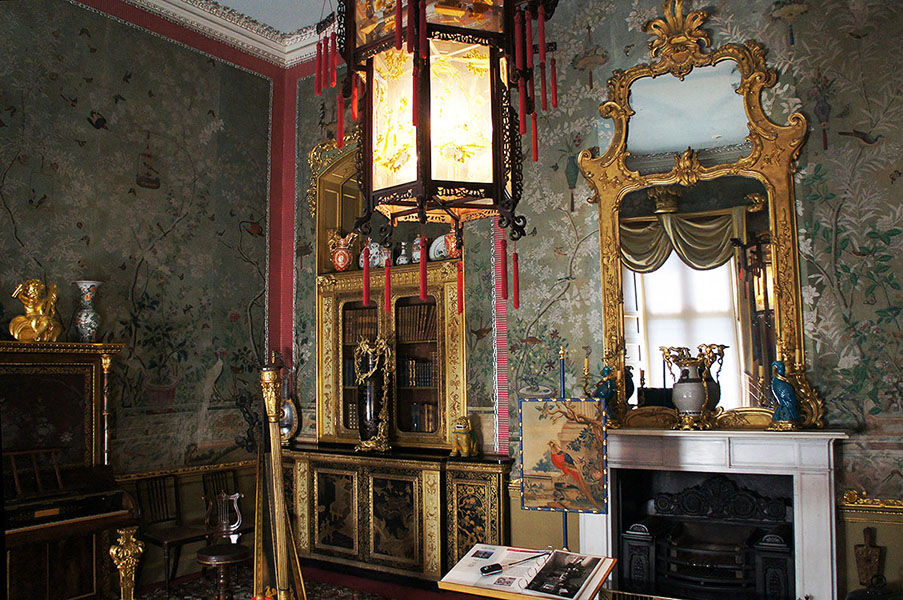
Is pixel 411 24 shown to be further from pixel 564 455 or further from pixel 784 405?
pixel 784 405

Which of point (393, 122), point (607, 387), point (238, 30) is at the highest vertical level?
point (238, 30)

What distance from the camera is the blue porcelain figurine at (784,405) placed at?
4.95 m

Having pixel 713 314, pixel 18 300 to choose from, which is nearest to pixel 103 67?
pixel 18 300

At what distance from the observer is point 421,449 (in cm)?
668

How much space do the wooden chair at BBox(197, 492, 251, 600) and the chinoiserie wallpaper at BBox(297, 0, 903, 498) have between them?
260 centimetres

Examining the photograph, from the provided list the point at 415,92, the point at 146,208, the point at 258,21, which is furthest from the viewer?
the point at 258,21

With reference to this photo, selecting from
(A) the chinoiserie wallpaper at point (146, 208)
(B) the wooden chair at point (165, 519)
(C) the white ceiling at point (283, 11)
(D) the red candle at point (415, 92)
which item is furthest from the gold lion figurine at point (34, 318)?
(D) the red candle at point (415, 92)

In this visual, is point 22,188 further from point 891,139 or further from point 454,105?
point 891,139

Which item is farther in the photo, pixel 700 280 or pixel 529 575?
pixel 700 280

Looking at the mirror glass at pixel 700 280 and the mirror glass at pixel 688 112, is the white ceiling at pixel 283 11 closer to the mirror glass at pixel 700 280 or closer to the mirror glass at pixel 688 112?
the mirror glass at pixel 688 112

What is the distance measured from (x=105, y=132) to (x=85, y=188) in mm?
534

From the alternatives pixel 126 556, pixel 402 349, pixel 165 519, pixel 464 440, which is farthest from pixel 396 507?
pixel 126 556

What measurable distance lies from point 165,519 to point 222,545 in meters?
0.88

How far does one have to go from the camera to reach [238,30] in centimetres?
729
